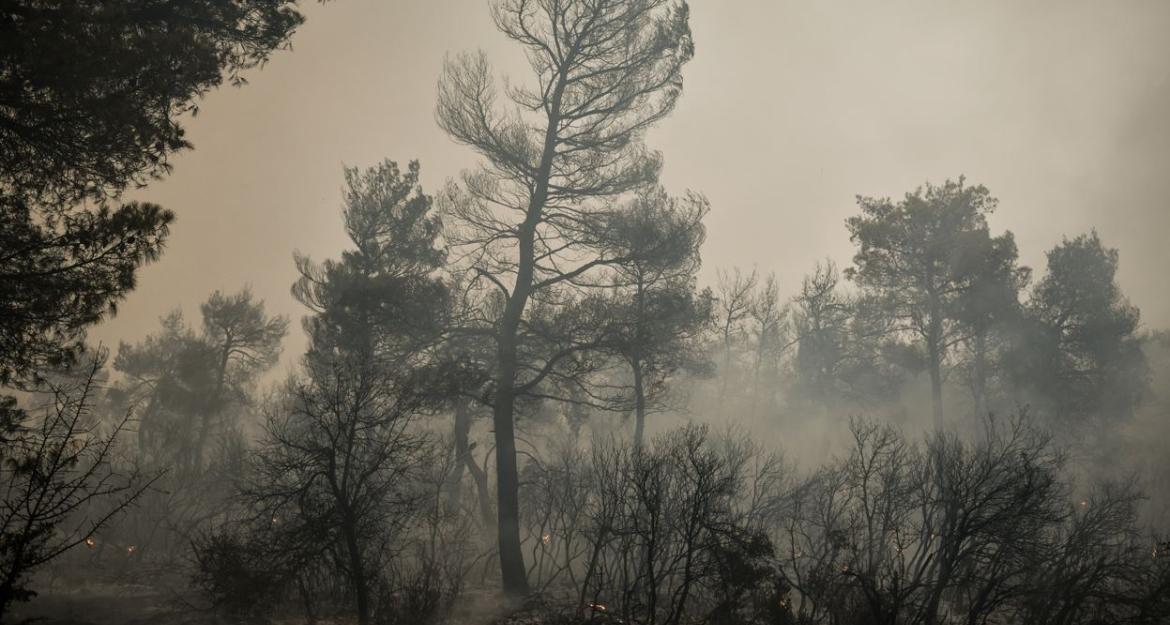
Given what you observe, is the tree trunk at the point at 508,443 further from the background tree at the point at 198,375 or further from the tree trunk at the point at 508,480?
the background tree at the point at 198,375

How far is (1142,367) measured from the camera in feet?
103

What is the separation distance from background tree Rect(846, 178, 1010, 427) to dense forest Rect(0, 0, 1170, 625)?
4.4 inches

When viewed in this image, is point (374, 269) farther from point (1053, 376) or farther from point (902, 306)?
point (1053, 376)

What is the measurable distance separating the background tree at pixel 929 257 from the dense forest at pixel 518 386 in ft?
0.37

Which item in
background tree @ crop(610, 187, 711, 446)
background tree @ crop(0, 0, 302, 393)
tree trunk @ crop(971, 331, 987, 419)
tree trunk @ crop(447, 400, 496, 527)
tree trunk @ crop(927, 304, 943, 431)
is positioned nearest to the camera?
background tree @ crop(0, 0, 302, 393)

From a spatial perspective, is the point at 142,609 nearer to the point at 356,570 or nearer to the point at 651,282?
the point at 356,570

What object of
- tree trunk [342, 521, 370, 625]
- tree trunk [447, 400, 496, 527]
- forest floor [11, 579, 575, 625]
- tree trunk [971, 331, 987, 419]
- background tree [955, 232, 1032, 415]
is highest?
background tree [955, 232, 1032, 415]

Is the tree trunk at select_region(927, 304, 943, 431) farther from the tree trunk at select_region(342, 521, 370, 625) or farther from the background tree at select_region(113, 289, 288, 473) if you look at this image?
the background tree at select_region(113, 289, 288, 473)

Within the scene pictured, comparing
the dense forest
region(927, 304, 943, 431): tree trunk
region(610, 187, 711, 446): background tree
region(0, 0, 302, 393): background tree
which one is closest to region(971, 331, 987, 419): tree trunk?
the dense forest

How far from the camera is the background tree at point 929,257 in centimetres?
2380

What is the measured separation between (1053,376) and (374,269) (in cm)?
2814

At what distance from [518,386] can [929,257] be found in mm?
18514

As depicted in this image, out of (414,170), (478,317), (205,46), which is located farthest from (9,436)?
(414,170)

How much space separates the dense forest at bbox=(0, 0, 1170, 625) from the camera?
7.99 metres
